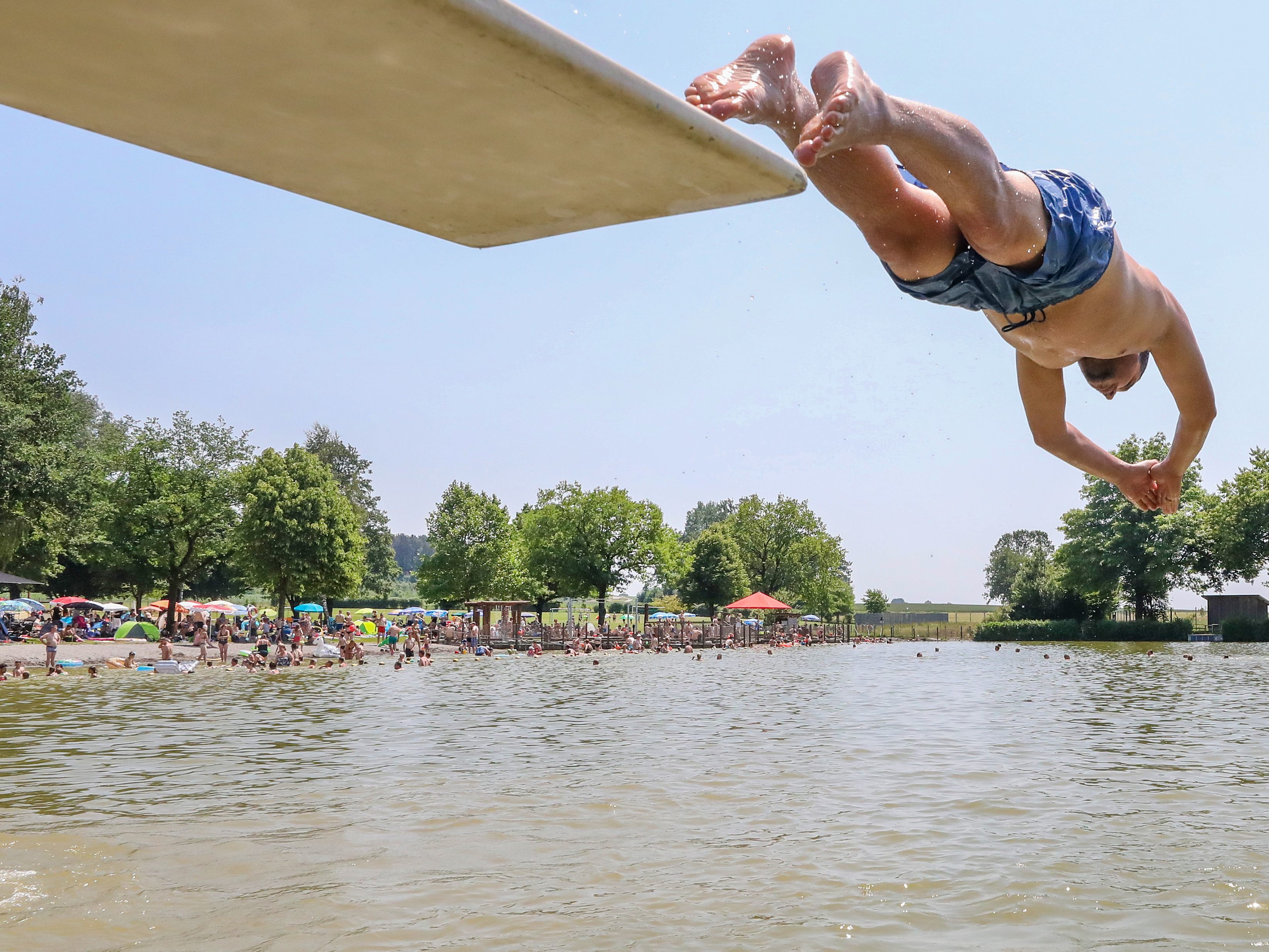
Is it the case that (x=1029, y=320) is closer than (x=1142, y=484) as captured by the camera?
Yes

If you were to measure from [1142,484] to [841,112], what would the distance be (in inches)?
116

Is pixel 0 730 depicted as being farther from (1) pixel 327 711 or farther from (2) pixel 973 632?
(2) pixel 973 632

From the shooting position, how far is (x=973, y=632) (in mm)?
84500

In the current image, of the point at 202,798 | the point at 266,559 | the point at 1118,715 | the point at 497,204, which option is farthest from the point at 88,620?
the point at 497,204

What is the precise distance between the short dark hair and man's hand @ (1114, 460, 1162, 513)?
60 centimetres

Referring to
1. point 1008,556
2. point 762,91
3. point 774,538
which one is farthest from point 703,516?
point 762,91

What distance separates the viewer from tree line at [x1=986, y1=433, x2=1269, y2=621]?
58281 mm

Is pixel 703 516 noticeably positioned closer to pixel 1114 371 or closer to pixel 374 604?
pixel 374 604

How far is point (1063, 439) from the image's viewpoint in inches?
165

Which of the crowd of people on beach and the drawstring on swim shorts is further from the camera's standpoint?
the crowd of people on beach

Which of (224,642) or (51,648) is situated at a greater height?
(51,648)

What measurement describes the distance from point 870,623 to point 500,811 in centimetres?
9220

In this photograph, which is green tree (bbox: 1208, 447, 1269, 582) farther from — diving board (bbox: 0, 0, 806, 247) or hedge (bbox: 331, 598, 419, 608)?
hedge (bbox: 331, 598, 419, 608)

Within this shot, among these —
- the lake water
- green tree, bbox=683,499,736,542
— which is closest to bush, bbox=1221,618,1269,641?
the lake water
